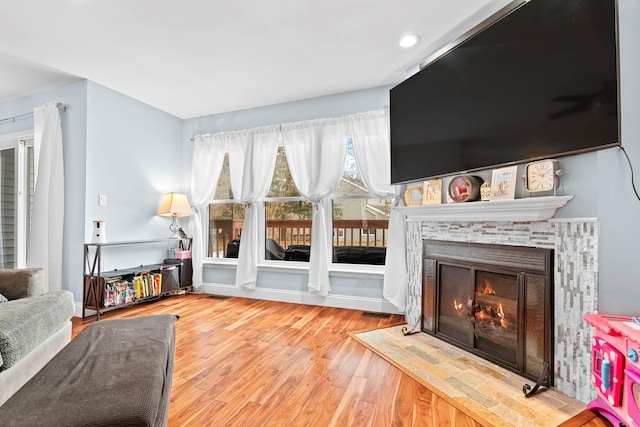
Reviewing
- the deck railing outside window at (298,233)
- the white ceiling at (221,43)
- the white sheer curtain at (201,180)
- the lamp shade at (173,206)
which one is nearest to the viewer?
the white ceiling at (221,43)

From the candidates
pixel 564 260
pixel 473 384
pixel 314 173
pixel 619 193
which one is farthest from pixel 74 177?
pixel 619 193

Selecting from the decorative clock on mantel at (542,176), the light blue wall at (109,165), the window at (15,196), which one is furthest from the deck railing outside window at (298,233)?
the window at (15,196)

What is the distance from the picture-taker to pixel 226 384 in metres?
1.89

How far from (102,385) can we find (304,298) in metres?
2.76

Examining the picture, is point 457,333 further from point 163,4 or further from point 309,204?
point 163,4

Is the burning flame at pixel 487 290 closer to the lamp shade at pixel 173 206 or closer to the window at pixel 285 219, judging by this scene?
the window at pixel 285 219

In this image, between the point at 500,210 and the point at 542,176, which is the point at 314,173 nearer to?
the point at 500,210

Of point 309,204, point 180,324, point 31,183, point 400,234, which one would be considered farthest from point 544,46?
point 31,183

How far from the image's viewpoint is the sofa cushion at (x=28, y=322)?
4.14 feet

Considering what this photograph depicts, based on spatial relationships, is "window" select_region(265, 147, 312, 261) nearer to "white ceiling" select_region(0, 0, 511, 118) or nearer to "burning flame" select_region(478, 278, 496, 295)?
"white ceiling" select_region(0, 0, 511, 118)

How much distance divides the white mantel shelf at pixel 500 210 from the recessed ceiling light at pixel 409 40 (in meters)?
1.37

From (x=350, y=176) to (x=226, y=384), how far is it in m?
2.45

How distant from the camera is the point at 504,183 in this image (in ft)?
6.72

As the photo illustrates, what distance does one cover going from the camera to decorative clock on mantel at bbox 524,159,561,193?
1.81 m
